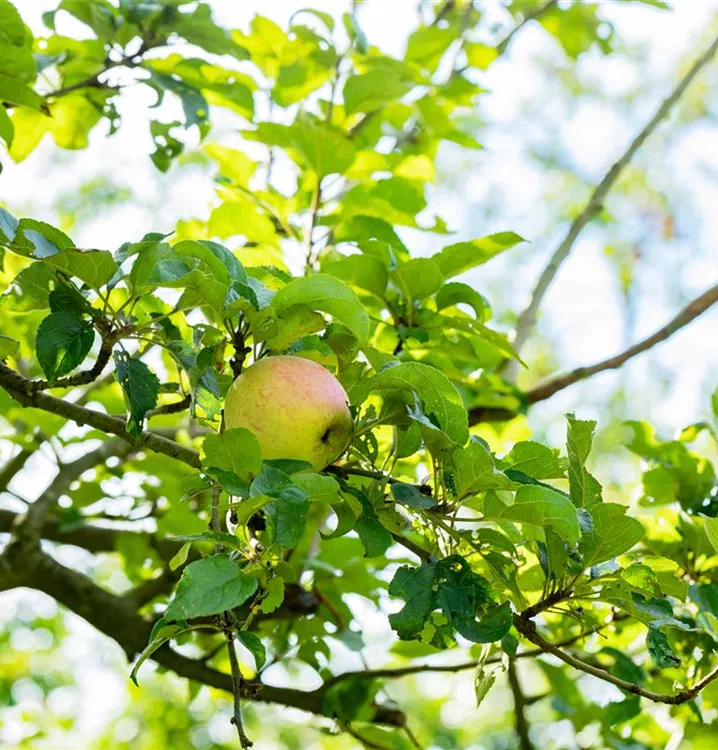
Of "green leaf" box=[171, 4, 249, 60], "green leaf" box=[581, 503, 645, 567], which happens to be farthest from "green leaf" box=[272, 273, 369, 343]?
"green leaf" box=[171, 4, 249, 60]

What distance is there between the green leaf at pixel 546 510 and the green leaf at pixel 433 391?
3.3 inches

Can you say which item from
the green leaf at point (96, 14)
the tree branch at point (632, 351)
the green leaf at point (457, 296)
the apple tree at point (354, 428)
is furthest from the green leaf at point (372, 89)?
the tree branch at point (632, 351)

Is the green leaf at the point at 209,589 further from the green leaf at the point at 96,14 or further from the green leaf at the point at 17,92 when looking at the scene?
the green leaf at the point at 96,14

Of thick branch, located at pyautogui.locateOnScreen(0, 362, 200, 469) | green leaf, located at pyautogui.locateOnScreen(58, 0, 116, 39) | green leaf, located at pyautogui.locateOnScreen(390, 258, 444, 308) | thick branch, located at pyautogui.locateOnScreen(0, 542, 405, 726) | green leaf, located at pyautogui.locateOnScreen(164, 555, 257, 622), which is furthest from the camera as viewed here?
thick branch, located at pyautogui.locateOnScreen(0, 542, 405, 726)

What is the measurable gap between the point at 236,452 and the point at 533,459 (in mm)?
334

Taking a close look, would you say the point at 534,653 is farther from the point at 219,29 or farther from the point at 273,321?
the point at 219,29

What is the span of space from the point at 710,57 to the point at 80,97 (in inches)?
55.8

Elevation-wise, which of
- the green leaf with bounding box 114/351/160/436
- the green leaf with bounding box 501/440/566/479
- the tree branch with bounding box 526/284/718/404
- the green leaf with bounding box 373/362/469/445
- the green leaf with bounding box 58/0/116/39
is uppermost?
the green leaf with bounding box 58/0/116/39

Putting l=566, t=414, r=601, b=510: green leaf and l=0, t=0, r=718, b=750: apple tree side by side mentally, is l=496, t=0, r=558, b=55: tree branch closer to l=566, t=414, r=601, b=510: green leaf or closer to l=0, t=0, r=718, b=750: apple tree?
l=0, t=0, r=718, b=750: apple tree

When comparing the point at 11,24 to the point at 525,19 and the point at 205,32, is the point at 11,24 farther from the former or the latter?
the point at 525,19

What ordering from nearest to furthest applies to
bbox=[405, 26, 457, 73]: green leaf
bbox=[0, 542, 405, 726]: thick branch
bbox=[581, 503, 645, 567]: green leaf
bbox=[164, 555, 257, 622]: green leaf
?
bbox=[164, 555, 257, 622]: green leaf, bbox=[581, 503, 645, 567]: green leaf, bbox=[0, 542, 405, 726]: thick branch, bbox=[405, 26, 457, 73]: green leaf

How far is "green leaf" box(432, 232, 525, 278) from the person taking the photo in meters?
1.45

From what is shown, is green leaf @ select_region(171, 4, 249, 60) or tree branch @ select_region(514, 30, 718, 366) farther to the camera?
tree branch @ select_region(514, 30, 718, 366)

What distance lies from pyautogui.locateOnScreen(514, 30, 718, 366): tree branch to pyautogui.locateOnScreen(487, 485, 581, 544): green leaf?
1.38 metres
